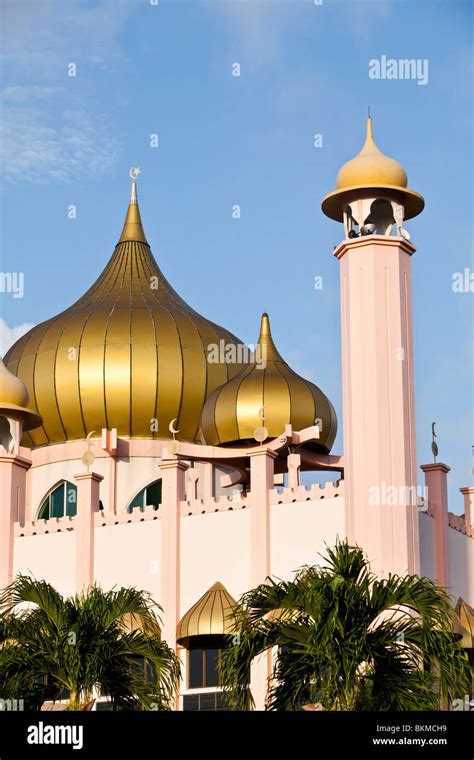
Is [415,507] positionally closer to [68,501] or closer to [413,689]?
[413,689]

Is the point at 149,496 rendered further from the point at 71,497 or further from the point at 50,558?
the point at 50,558

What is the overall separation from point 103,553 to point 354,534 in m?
6.19

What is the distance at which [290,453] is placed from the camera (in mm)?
31562

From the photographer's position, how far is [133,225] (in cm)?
4088

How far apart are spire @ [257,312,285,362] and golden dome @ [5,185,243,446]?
239 cm

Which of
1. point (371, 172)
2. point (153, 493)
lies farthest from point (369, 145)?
point (153, 493)

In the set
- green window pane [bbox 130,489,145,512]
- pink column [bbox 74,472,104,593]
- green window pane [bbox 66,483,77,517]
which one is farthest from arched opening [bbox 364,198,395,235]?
green window pane [bbox 66,483,77,517]

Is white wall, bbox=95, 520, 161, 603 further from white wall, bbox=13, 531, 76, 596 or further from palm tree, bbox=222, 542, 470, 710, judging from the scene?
palm tree, bbox=222, 542, 470, 710

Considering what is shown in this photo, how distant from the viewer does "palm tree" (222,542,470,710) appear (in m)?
18.4

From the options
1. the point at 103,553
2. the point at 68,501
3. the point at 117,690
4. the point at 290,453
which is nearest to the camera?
the point at 117,690

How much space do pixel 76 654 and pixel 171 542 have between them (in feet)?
28.0

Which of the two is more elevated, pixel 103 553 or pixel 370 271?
pixel 370 271

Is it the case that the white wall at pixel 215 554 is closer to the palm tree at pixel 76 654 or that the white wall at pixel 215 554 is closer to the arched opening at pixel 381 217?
the arched opening at pixel 381 217
